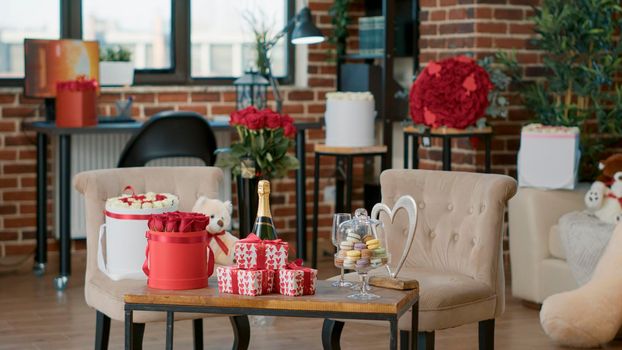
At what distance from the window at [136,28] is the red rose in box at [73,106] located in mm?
936

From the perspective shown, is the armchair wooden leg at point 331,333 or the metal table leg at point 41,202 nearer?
the armchair wooden leg at point 331,333

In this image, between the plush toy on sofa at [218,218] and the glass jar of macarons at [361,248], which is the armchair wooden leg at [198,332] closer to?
the plush toy on sofa at [218,218]

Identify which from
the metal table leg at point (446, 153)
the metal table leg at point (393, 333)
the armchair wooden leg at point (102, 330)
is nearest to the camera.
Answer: the metal table leg at point (393, 333)

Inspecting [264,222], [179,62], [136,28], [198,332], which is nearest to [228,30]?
[179,62]

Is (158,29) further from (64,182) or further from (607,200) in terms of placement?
(607,200)

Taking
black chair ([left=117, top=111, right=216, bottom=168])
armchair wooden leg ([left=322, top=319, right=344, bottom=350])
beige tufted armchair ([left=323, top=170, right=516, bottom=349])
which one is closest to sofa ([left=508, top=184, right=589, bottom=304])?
beige tufted armchair ([left=323, top=170, right=516, bottom=349])

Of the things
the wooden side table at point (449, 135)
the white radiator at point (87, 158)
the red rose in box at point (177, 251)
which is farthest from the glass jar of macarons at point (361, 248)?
the white radiator at point (87, 158)

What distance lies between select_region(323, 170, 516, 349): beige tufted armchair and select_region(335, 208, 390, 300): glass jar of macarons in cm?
48

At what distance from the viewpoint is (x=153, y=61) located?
21.4 ft

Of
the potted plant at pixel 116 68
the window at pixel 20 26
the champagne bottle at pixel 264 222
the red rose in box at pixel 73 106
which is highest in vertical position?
the window at pixel 20 26

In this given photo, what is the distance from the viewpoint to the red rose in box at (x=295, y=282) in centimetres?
275

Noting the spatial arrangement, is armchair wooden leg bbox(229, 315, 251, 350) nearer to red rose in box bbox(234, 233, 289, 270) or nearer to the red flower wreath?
red rose in box bbox(234, 233, 289, 270)

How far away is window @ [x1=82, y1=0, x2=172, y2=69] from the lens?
20.9 feet

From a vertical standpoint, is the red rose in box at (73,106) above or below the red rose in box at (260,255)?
above
